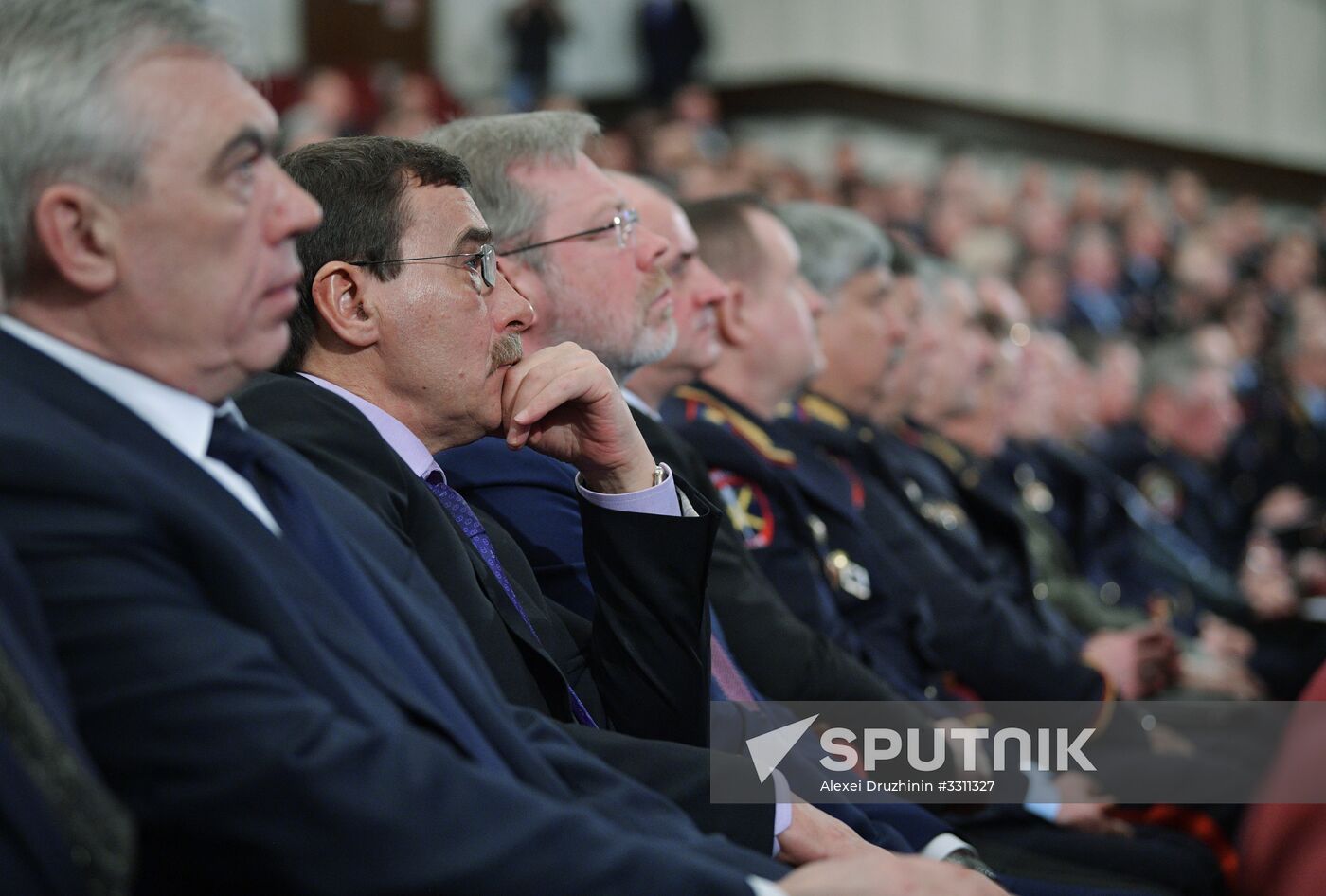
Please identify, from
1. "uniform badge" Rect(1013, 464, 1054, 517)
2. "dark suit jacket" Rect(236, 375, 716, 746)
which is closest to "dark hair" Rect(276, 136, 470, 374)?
"dark suit jacket" Rect(236, 375, 716, 746)

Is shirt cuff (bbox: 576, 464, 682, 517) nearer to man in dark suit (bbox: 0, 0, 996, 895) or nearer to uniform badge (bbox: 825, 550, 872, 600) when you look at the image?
man in dark suit (bbox: 0, 0, 996, 895)

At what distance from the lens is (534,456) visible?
2203 millimetres

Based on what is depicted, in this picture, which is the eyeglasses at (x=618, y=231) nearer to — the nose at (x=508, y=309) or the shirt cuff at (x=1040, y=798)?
the nose at (x=508, y=309)

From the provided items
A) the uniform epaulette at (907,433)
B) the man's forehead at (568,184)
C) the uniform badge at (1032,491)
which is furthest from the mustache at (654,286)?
the uniform badge at (1032,491)

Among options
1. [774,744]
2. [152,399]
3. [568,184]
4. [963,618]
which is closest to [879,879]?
[774,744]

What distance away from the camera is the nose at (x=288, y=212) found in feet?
4.46

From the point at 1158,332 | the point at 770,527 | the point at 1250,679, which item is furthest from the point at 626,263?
the point at 1158,332

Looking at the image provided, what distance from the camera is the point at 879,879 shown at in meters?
1.45

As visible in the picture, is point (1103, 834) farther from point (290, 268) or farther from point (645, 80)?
point (645, 80)

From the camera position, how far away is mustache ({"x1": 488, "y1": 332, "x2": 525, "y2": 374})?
6.23 ft

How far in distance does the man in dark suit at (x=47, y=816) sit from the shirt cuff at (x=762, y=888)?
53 centimetres

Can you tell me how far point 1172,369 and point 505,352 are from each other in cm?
501

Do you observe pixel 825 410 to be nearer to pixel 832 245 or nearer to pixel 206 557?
pixel 832 245

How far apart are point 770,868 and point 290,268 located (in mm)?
719
